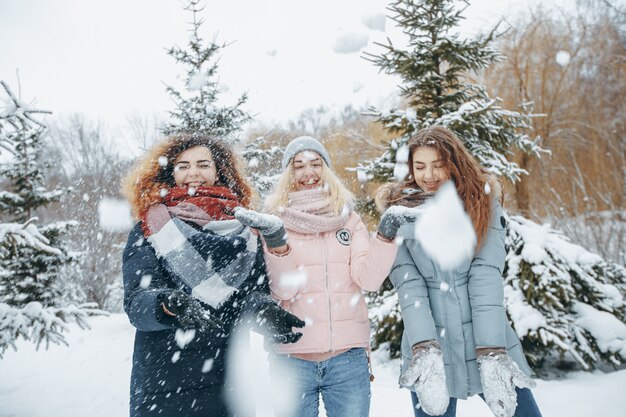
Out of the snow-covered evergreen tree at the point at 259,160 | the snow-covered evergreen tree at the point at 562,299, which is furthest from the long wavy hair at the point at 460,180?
the snow-covered evergreen tree at the point at 259,160

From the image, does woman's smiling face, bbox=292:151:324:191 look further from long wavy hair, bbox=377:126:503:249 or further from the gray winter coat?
the gray winter coat

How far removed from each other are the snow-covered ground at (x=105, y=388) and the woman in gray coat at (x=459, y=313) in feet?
6.82

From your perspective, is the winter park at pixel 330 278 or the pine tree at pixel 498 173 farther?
the pine tree at pixel 498 173

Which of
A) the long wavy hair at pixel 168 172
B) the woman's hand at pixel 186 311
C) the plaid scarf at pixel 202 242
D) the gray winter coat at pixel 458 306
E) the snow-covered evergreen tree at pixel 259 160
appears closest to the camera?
the woman's hand at pixel 186 311

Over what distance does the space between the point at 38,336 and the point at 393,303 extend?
12.2 ft

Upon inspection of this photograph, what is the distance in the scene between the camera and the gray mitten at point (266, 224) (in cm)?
177

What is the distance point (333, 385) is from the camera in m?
2.01

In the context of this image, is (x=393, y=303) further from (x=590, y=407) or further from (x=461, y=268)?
(x=461, y=268)

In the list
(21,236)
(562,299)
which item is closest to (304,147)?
(21,236)

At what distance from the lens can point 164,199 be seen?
197 centimetres

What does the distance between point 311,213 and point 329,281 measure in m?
0.38

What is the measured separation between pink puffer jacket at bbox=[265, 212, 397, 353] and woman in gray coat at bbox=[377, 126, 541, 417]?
167 millimetres

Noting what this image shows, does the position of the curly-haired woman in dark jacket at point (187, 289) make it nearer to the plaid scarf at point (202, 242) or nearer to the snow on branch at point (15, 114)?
the plaid scarf at point (202, 242)

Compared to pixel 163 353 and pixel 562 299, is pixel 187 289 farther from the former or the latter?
pixel 562 299
